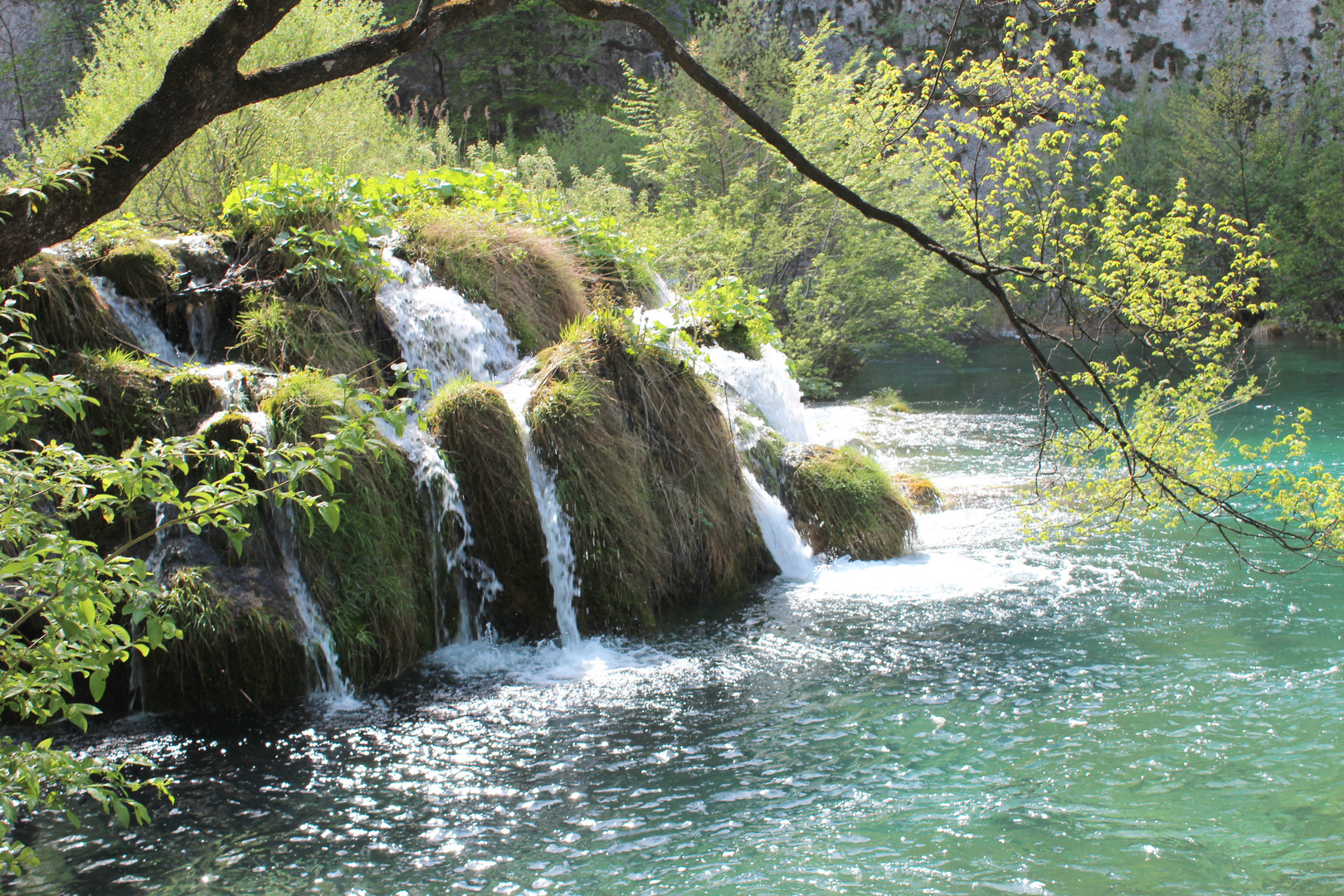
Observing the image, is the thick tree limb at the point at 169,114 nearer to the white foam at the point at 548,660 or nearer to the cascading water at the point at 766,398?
the white foam at the point at 548,660

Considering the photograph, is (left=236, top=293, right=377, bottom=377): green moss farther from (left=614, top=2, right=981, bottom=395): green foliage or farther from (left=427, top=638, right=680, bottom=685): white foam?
(left=614, top=2, right=981, bottom=395): green foliage

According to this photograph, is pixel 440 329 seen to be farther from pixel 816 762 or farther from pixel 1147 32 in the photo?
pixel 1147 32

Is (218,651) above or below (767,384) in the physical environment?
below

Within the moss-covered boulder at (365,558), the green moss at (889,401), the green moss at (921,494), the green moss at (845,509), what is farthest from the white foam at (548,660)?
the green moss at (889,401)

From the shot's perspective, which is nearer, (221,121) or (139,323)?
(139,323)

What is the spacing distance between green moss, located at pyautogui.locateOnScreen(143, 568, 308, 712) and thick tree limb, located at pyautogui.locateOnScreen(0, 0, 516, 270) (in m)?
2.75

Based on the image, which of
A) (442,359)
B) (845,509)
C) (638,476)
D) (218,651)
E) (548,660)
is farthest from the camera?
(845,509)

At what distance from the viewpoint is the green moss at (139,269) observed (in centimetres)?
720

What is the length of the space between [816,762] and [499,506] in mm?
2984

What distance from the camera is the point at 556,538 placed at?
22.9ft

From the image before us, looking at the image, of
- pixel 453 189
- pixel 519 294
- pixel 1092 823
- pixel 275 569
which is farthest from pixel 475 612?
pixel 453 189

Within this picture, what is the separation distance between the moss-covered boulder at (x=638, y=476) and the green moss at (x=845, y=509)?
0.69 m

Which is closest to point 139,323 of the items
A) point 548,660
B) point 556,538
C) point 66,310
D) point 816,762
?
point 66,310

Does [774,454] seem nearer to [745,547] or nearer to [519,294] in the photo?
[745,547]
